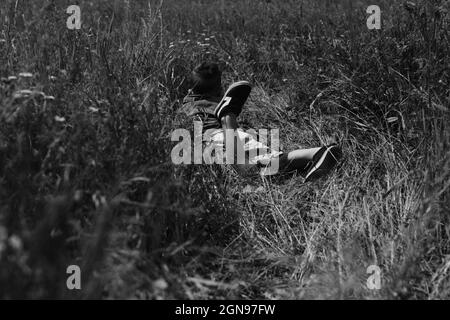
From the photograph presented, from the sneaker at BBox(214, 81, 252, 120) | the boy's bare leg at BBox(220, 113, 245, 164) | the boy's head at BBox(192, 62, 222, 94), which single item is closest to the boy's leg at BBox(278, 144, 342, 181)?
the boy's bare leg at BBox(220, 113, 245, 164)

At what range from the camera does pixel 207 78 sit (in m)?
3.12

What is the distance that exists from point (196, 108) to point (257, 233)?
3.02 ft

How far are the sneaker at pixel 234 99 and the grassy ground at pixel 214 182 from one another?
0.31m

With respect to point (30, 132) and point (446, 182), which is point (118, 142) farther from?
point (446, 182)

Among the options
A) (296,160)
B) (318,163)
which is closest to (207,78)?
(296,160)

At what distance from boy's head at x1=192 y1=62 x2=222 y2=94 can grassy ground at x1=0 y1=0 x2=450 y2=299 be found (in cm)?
21

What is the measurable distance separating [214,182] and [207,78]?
0.95 meters

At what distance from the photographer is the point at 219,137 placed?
2.77m

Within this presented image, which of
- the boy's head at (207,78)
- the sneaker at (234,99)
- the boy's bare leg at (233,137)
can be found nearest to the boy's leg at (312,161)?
the boy's bare leg at (233,137)

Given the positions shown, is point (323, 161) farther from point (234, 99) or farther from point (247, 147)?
point (234, 99)

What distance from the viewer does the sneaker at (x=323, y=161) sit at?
8.37ft
